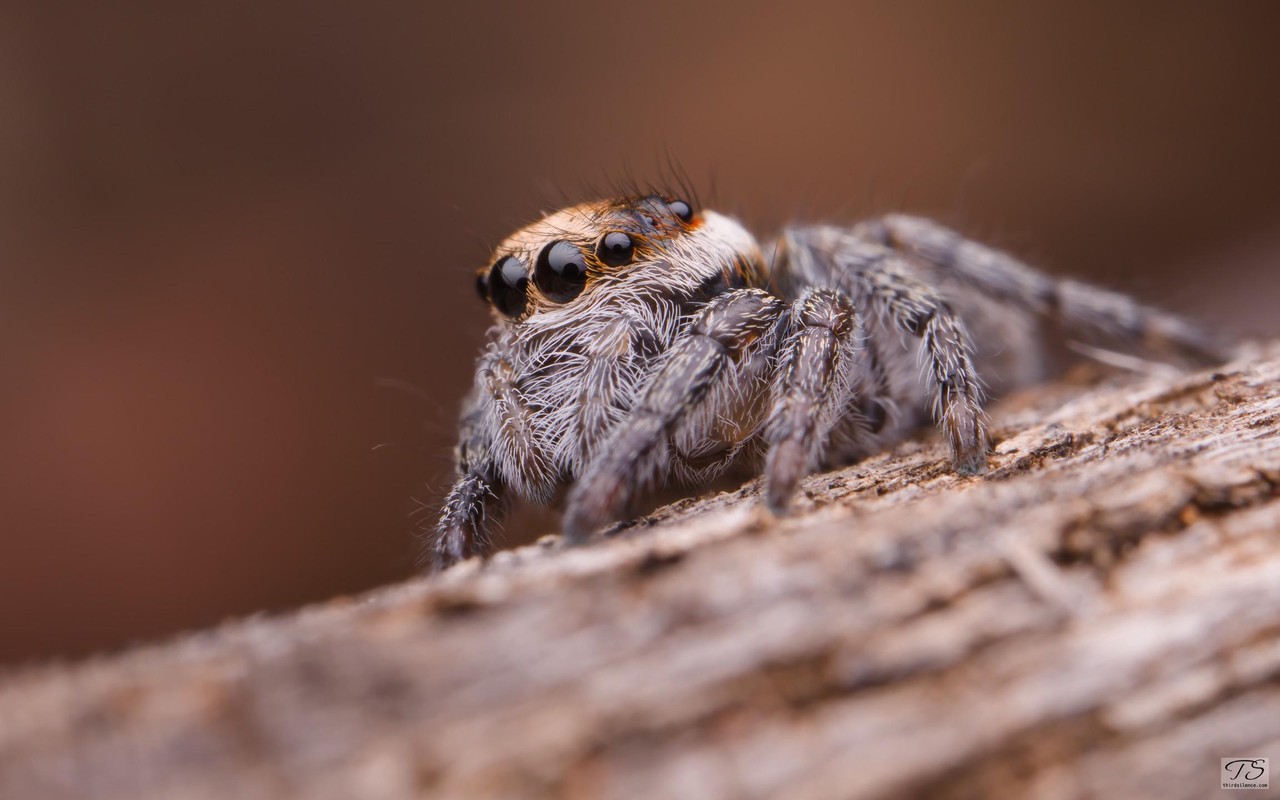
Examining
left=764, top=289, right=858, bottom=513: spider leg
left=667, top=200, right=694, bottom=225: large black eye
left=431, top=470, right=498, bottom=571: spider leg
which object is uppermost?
left=667, top=200, right=694, bottom=225: large black eye

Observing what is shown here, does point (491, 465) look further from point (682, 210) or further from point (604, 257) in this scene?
point (682, 210)

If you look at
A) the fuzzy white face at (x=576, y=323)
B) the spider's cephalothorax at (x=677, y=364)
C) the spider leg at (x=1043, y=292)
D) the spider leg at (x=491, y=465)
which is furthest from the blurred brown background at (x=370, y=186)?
the spider leg at (x=491, y=465)

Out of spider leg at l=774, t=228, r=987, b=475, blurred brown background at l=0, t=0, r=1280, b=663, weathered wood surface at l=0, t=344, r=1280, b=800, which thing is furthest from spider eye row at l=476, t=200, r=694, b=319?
blurred brown background at l=0, t=0, r=1280, b=663

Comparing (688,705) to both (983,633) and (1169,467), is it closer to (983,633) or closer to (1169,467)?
(983,633)

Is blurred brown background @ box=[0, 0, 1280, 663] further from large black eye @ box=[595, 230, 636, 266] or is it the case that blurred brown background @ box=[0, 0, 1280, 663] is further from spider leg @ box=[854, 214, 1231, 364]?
large black eye @ box=[595, 230, 636, 266]

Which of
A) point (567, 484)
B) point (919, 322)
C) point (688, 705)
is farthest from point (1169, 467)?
point (567, 484)

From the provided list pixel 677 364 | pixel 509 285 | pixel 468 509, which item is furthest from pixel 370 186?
pixel 677 364

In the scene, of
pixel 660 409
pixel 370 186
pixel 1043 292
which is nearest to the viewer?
pixel 660 409
